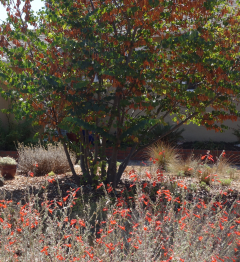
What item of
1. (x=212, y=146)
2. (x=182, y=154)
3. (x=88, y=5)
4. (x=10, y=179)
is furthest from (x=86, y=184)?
(x=212, y=146)

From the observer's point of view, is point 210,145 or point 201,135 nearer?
point 210,145

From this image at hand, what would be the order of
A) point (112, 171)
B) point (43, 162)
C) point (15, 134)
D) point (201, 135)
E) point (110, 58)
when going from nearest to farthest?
1. point (110, 58)
2. point (112, 171)
3. point (43, 162)
4. point (15, 134)
5. point (201, 135)

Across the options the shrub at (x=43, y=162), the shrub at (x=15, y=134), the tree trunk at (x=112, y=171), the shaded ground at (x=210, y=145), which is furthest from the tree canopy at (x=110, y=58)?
the shrub at (x=15, y=134)

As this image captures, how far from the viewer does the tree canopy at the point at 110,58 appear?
4523mm

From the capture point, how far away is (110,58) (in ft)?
15.0

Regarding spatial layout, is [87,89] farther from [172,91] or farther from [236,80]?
[236,80]

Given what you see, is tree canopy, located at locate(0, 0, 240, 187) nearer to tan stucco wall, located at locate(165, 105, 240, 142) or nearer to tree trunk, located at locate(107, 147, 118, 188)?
tree trunk, located at locate(107, 147, 118, 188)

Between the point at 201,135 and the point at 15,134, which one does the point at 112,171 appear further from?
the point at 201,135

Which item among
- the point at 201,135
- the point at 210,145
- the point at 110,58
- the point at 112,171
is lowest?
the point at 112,171

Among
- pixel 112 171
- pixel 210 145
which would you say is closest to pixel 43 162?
pixel 112 171

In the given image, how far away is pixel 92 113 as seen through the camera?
16.5 ft

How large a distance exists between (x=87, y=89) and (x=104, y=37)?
31.6 inches

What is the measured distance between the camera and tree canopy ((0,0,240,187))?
14.8 ft

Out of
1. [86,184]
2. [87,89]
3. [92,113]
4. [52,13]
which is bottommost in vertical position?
[86,184]
